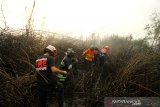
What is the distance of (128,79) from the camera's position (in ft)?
28.4

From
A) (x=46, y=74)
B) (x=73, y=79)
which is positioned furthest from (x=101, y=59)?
(x=46, y=74)

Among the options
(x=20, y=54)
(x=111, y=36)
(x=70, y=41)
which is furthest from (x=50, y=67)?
(x=111, y=36)

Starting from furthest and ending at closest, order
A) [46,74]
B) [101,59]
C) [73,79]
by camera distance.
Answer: [101,59] → [73,79] → [46,74]

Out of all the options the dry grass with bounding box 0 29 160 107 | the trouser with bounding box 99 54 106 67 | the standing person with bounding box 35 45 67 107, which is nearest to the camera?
the standing person with bounding box 35 45 67 107

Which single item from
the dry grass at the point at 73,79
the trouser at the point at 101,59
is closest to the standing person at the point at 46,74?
the dry grass at the point at 73,79

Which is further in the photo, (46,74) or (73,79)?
(73,79)

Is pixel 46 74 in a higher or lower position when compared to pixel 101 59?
higher

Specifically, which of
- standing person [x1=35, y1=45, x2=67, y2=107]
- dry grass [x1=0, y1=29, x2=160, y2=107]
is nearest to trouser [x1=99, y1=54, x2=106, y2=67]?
dry grass [x1=0, y1=29, x2=160, y2=107]

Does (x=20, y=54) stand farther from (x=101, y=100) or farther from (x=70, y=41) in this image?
(x=70, y=41)

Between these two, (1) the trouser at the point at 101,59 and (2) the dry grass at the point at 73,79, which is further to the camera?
(1) the trouser at the point at 101,59

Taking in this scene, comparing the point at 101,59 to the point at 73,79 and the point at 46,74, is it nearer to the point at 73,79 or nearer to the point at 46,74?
the point at 73,79

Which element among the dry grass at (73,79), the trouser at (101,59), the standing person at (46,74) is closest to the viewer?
the standing person at (46,74)

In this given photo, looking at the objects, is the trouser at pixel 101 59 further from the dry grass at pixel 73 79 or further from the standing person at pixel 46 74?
the standing person at pixel 46 74

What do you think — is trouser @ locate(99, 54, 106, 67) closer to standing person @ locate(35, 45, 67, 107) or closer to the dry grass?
the dry grass
